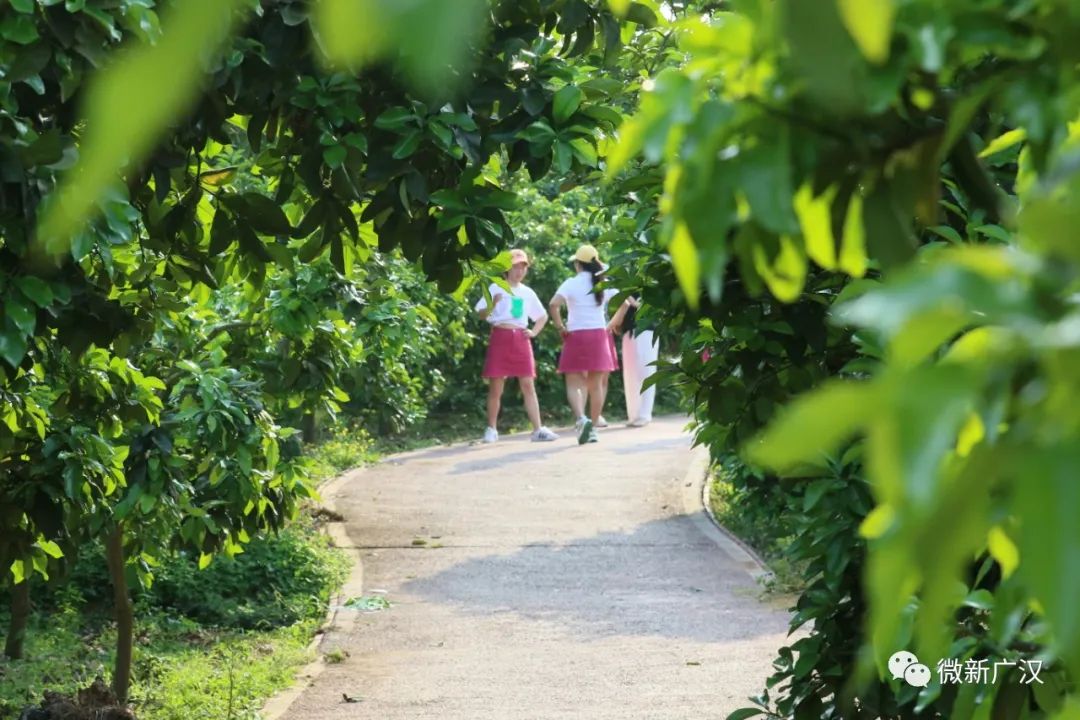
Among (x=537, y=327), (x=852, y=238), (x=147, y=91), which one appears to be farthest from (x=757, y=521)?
(x=147, y=91)

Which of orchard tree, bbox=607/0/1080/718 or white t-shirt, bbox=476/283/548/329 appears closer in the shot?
orchard tree, bbox=607/0/1080/718

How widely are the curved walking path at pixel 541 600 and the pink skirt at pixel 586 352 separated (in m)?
1.54

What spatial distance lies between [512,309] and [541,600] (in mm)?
6294

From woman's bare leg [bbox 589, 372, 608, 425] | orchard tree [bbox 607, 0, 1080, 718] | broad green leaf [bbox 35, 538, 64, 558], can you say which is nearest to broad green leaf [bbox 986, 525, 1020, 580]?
orchard tree [bbox 607, 0, 1080, 718]

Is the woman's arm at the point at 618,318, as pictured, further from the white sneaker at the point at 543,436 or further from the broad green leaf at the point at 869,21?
the broad green leaf at the point at 869,21

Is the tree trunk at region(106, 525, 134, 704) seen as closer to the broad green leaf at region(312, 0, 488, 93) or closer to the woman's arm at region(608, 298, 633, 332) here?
the woman's arm at region(608, 298, 633, 332)

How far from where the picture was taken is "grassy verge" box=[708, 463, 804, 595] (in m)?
7.75

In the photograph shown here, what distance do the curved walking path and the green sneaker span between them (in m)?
0.63

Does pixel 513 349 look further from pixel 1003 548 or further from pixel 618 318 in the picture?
pixel 1003 548

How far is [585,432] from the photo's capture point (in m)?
14.5

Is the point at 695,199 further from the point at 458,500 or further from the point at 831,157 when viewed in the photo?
the point at 458,500

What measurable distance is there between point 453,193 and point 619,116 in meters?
0.49

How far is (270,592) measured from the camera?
895 centimetres

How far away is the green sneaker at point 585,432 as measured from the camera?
1445 cm
